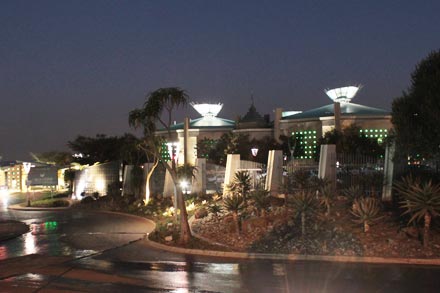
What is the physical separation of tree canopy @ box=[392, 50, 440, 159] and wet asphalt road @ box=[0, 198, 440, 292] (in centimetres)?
529

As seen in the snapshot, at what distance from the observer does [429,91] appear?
52.5 feet

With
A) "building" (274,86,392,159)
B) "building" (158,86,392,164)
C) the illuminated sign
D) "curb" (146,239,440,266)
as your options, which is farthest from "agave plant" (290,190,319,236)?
"building" (274,86,392,159)

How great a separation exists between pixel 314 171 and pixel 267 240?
991 cm

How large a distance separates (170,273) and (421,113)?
10100 mm

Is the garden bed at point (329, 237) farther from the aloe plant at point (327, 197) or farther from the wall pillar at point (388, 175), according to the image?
the wall pillar at point (388, 175)

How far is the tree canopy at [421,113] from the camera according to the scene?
16.0 meters

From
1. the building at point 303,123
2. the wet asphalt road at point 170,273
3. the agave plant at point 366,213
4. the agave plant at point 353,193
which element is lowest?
the wet asphalt road at point 170,273

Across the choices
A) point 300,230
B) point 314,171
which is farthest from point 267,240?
point 314,171

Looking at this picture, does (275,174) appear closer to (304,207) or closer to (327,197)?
(327,197)

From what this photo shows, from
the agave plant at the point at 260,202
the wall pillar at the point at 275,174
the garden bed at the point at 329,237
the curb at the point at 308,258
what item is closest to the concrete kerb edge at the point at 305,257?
the curb at the point at 308,258

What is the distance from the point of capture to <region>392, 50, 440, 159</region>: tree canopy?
16.0 m

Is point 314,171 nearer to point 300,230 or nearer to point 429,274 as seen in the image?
point 300,230

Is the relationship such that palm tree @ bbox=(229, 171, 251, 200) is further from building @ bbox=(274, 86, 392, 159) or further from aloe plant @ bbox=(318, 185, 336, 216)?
building @ bbox=(274, 86, 392, 159)

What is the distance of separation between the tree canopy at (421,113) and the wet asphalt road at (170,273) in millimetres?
5293
